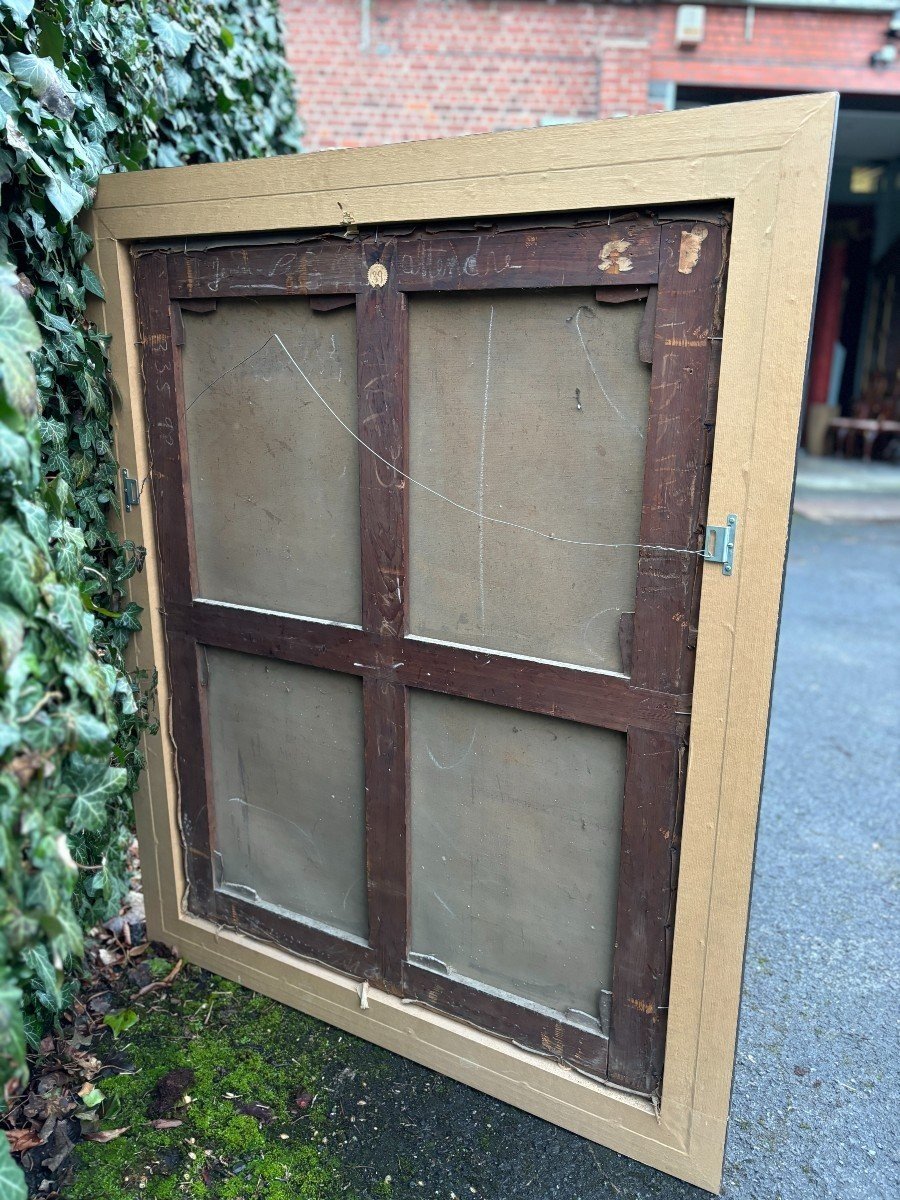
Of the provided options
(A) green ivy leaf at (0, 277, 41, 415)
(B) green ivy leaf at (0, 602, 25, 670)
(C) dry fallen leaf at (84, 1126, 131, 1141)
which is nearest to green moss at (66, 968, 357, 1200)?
(C) dry fallen leaf at (84, 1126, 131, 1141)

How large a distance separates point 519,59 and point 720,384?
8270mm

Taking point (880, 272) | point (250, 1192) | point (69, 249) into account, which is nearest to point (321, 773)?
point (250, 1192)

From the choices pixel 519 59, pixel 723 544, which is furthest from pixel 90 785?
pixel 519 59

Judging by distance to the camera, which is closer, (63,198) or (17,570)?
(17,570)

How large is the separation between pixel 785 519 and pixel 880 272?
16.4 meters

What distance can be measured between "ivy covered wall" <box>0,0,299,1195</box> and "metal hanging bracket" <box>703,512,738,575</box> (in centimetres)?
115

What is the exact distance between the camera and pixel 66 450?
2.10 metres

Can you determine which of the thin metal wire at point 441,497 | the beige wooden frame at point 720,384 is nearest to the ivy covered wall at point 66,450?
the beige wooden frame at point 720,384

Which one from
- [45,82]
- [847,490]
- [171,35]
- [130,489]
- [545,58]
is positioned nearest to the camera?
[45,82]

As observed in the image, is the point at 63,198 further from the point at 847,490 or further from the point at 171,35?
the point at 847,490

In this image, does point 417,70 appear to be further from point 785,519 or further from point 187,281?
point 785,519

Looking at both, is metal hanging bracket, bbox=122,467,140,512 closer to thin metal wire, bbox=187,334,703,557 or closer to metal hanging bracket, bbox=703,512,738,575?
thin metal wire, bbox=187,334,703,557

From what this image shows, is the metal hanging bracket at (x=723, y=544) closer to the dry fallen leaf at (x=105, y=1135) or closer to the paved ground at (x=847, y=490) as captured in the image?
the dry fallen leaf at (x=105, y=1135)

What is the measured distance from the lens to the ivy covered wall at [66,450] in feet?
4.19
